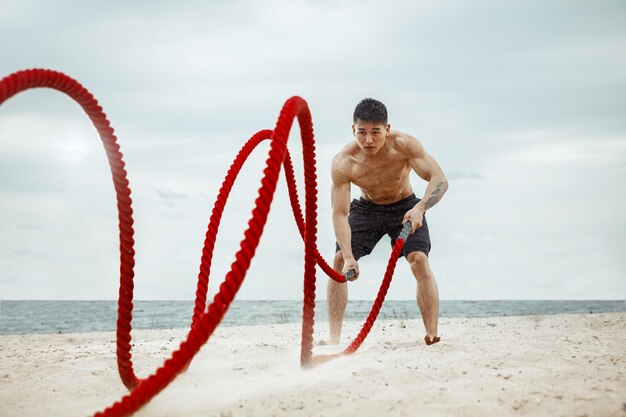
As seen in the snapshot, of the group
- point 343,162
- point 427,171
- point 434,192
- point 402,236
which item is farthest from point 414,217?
point 343,162

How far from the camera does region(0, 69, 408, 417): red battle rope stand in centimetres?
257

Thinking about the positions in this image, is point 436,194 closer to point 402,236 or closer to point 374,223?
point 402,236

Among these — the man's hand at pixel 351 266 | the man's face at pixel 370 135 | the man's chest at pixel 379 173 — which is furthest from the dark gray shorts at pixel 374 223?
the man's face at pixel 370 135

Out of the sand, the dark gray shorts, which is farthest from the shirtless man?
the sand

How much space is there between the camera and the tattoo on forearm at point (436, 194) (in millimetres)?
5164

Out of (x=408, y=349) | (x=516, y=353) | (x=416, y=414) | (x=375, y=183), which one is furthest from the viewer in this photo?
(x=375, y=183)

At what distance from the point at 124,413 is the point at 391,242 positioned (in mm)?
3642

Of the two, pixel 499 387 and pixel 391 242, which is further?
pixel 391 242

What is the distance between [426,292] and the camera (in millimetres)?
5324

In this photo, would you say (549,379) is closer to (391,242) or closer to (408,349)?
(408,349)

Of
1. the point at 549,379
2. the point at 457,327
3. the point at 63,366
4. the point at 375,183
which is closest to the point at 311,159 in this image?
the point at 375,183

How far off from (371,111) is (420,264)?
1.45m

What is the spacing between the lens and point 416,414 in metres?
2.83

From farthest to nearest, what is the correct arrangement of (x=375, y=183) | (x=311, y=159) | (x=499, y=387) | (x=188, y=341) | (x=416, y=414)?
(x=375, y=183) < (x=311, y=159) < (x=499, y=387) < (x=416, y=414) < (x=188, y=341)
